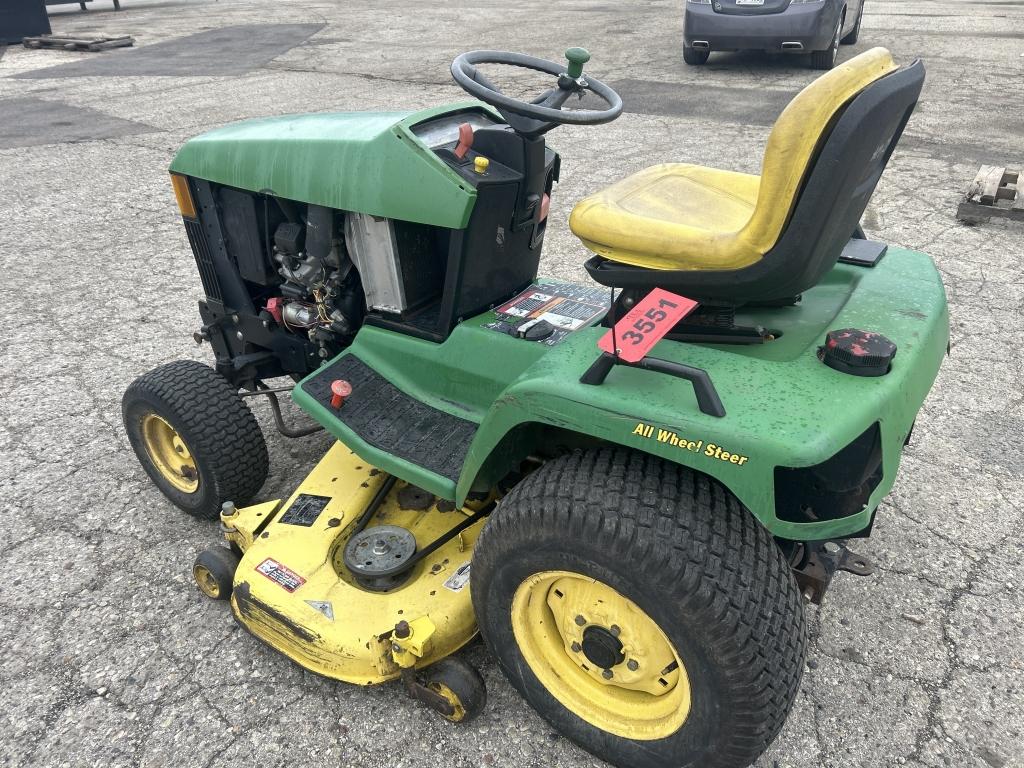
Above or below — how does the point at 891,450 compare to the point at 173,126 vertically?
above

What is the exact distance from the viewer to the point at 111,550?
2537 millimetres

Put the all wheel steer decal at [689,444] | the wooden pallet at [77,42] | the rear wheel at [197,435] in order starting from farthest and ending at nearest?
the wooden pallet at [77,42] → the rear wheel at [197,435] → the all wheel steer decal at [689,444]

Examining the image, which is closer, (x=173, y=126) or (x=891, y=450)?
(x=891, y=450)

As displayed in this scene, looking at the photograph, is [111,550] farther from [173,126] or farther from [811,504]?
[173,126]

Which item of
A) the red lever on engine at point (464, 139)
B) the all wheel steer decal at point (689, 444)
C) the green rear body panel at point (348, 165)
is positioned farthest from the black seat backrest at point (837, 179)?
the red lever on engine at point (464, 139)

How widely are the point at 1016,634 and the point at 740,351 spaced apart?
1.24 metres

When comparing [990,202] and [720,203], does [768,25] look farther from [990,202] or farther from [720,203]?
[720,203]

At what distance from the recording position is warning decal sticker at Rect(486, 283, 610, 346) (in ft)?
7.35

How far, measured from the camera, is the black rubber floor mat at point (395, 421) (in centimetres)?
217

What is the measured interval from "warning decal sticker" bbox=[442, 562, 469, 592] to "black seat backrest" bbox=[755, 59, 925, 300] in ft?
3.48

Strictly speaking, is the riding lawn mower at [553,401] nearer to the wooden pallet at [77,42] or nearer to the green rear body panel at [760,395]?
the green rear body panel at [760,395]

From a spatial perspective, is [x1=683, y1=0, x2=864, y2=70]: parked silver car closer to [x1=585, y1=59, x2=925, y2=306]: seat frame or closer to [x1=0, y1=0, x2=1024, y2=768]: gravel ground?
[x1=0, y1=0, x2=1024, y2=768]: gravel ground

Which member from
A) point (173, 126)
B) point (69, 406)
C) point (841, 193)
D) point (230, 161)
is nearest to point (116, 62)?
point (173, 126)

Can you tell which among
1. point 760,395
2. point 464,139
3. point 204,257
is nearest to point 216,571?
point 204,257
